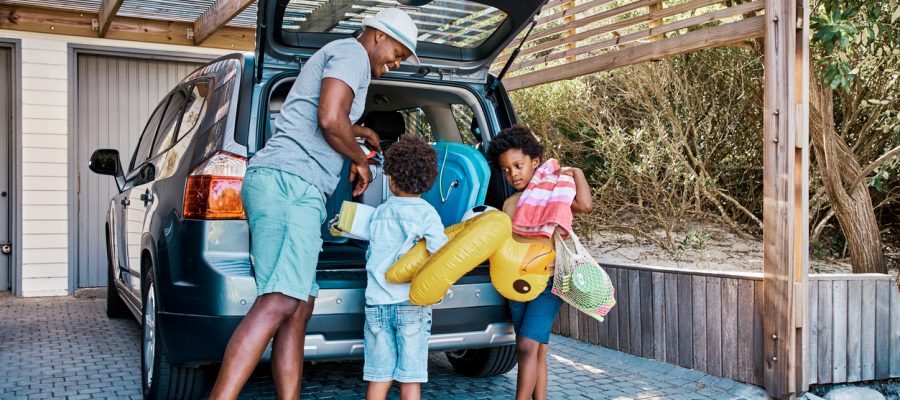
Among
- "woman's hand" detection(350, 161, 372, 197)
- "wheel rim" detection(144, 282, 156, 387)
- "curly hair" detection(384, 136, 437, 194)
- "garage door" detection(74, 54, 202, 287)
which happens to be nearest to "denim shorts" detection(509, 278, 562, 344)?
"curly hair" detection(384, 136, 437, 194)

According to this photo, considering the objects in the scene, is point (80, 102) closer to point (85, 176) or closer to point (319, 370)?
point (85, 176)

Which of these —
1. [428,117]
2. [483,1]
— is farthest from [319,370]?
[483,1]

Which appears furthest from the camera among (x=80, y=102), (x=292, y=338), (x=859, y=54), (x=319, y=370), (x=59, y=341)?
(x=80, y=102)

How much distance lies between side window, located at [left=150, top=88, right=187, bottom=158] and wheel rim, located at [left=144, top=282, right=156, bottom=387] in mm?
765

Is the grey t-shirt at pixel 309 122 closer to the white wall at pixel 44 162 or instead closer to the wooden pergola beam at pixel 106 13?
the wooden pergola beam at pixel 106 13

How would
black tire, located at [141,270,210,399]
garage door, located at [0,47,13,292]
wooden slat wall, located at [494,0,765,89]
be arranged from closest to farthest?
black tire, located at [141,270,210,399], wooden slat wall, located at [494,0,765,89], garage door, located at [0,47,13,292]

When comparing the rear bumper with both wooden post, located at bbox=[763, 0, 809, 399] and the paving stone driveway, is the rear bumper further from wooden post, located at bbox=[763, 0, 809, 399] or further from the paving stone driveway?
wooden post, located at bbox=[763, 0, 809, 399]

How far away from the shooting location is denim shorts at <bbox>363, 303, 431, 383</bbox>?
10.5 feet

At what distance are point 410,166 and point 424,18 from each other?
0.95 meters

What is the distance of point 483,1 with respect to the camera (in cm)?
374

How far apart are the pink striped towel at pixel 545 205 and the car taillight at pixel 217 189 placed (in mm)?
1170

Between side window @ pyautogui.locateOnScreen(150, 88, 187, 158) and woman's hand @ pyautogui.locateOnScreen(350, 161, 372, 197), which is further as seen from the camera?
side window @ pyautogui.locateOnScreen(150, 88, 187, 158)

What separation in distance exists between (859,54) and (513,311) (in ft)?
12.6

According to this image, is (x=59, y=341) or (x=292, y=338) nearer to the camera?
(x=292, y=338)
